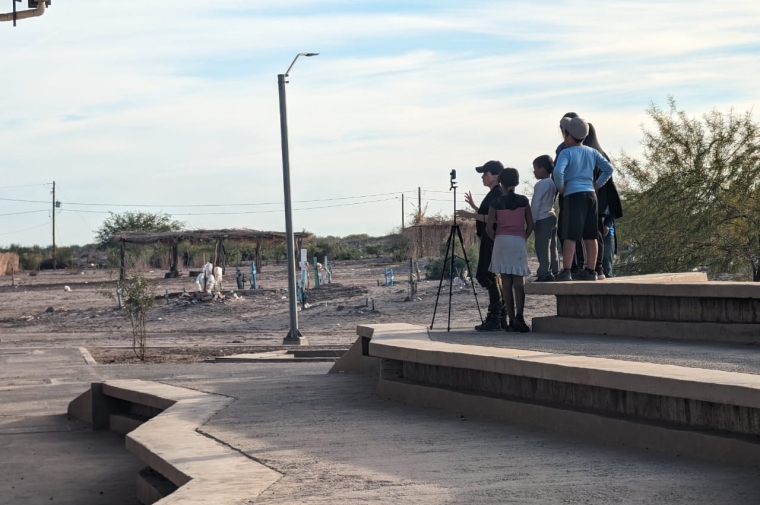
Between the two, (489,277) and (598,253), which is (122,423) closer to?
(489,277)

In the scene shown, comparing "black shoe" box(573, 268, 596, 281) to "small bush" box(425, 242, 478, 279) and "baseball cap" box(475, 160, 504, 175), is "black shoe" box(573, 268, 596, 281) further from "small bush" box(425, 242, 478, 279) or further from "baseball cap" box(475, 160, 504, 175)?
"small bush" box(425, 242, 478, 279)

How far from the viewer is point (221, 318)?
3500 cm

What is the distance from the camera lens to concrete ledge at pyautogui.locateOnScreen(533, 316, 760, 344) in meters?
9.66

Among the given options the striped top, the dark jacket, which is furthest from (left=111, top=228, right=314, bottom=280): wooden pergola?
the striped top

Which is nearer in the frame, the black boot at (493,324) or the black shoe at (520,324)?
the black shoe at (520,324)

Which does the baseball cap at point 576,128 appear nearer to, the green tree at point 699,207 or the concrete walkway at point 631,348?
the concrete walkway at point 631,348

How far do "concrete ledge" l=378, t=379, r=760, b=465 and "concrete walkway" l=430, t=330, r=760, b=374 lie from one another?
2.89ft

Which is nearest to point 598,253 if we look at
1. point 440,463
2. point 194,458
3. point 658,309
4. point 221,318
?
point 658,309

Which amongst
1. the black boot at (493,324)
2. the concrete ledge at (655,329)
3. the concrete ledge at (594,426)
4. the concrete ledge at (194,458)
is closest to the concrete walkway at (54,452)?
the concrete ledge at (194,458)

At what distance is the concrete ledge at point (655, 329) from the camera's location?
9.66 metres

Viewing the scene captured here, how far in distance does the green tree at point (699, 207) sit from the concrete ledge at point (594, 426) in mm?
13155

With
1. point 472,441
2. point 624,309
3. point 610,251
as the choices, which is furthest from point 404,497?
point 610,251

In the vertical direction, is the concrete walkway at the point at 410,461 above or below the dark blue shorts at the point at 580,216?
below

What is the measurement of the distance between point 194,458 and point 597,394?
2.72 metres
